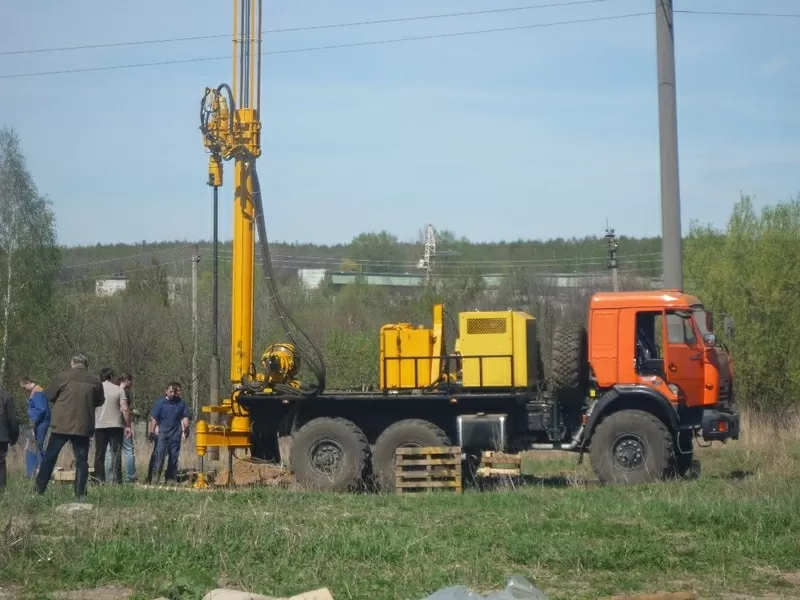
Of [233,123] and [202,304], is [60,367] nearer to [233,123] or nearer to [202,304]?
[202,304]

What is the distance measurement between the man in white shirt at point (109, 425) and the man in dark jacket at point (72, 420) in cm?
298

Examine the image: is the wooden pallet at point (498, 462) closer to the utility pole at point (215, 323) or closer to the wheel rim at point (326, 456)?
the wheel rim at point (326, 456)

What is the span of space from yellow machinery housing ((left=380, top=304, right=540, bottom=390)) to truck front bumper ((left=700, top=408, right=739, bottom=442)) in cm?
264

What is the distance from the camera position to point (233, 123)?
55.3ft

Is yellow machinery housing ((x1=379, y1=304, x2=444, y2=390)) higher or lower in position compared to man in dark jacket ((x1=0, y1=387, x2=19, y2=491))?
higher

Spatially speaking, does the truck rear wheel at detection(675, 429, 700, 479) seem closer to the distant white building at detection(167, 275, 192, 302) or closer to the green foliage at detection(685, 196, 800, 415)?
the green foliage at detection(685, 196, 800, 415)

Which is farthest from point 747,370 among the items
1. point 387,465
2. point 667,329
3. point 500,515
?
point 500,515

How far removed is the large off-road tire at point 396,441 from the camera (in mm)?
15719

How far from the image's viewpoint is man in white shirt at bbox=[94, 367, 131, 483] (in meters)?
16.2

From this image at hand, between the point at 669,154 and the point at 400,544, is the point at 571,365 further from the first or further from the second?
the point at 400,544

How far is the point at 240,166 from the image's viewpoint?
672 inches

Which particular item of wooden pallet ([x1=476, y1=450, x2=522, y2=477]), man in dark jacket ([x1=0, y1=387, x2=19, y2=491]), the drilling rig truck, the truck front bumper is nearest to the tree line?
wooden pallet ([x1=476, y1=450, x2=522, y2=477])

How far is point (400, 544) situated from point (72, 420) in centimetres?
531

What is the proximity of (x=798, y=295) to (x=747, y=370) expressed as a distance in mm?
2555
